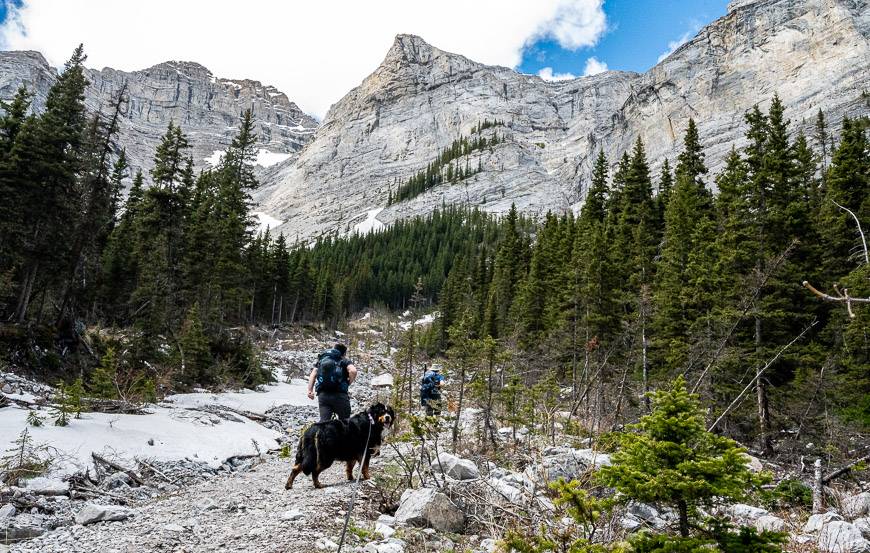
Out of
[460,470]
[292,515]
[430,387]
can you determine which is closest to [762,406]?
[430,387]

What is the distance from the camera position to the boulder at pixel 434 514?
4.85 metres

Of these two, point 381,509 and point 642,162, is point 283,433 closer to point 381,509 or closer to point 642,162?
point 381,509

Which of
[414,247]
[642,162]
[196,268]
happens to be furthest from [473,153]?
[196,268]

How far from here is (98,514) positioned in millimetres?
4891

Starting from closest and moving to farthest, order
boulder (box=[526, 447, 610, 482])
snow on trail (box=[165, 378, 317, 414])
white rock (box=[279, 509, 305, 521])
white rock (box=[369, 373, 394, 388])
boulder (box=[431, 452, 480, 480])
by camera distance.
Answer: white rock (box=[279, 509, 305, 521])
boulder (box=[526, 447, 610, 482])
boulder (box=[431, 452, 480, 480])
snow on trail (box=[165, 378, 317, 414])
white rock (box=[369, 373, 394, 388])

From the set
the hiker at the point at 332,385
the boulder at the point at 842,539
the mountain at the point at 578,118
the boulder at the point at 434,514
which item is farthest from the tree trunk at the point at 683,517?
the mountain at the point at 578,118

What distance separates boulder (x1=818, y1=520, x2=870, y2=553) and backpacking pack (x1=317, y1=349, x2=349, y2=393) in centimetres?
586

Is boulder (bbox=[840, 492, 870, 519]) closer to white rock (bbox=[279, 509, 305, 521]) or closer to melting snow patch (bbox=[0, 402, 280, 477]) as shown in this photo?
white rock (bbox=[279, 509, 305, 521])

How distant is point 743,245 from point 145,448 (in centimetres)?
1848

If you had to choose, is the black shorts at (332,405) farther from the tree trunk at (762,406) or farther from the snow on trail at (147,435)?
the tree trunk at (762,406)

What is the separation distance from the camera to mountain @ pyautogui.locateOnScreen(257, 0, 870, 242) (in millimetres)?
76125

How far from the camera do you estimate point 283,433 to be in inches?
464

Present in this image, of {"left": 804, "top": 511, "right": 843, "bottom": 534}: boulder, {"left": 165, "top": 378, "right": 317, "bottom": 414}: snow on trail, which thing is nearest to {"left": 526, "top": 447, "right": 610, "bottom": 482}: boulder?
{"left": 804, "top": 511, "right": 843, "bottom": 534}: boulder

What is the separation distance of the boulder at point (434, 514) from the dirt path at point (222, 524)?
731 mm
